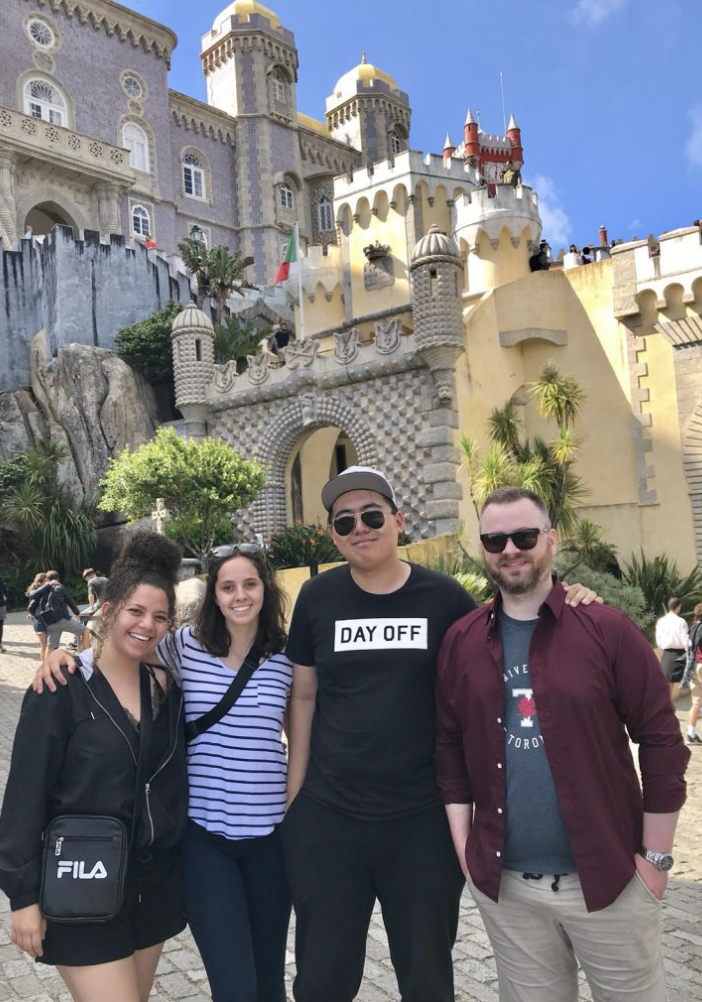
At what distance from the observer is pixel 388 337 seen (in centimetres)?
1802

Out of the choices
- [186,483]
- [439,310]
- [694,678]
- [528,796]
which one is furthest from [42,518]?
[528,796]

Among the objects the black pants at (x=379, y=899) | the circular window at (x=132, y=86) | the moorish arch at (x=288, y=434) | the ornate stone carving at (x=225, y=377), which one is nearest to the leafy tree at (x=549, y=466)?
the moorish arch at (x=288, y=434)

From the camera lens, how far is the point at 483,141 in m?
43.9

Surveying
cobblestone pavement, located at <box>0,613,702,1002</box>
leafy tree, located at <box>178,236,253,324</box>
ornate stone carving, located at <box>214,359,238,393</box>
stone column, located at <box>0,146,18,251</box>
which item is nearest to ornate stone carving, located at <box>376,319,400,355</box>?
ornate stone carving, located at <box>214,359,238,393</box>

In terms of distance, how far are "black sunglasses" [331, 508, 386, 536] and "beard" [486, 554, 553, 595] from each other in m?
0.49

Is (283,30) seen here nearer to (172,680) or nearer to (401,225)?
(401,225)

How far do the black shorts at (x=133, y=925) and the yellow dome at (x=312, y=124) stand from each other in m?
46.4

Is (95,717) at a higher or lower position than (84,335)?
lower

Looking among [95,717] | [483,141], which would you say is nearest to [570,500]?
[95,717]

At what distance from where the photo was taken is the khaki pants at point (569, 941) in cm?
241

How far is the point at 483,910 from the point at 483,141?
46612 millimetres

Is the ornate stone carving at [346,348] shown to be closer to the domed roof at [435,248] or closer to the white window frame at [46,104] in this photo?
the domed roof at [435,248]

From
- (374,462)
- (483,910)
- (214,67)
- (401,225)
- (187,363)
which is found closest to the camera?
(483,910)

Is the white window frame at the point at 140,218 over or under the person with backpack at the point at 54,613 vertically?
over
